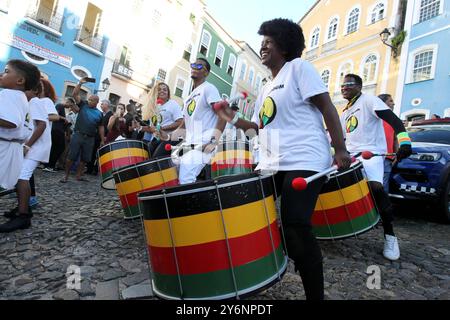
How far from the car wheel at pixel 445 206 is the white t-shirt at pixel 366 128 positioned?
2105 millimetres

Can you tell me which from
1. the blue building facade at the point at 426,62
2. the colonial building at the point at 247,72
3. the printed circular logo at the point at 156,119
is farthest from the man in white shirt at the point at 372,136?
the colonial building at the point at 247,72

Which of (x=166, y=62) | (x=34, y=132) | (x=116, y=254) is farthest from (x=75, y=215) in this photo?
(x=166, y=62)

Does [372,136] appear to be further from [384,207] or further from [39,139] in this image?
[39,139]

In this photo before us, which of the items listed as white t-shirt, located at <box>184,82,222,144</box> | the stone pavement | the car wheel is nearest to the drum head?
the stone pavement

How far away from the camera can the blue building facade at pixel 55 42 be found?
48.1 ft

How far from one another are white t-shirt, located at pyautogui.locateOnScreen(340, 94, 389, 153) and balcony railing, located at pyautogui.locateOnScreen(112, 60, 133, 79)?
18655 mm

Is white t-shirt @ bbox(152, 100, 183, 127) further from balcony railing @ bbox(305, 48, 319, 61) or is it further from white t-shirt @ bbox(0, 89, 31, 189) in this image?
balcony railing @ bbox(305, 48, 319, 61)

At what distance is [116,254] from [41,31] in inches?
663

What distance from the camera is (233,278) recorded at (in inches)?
66.4

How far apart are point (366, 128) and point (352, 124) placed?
0.57 feet

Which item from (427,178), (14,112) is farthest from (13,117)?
(427,178)

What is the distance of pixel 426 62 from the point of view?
15.0 metres

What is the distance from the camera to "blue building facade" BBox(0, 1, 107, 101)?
1466cm

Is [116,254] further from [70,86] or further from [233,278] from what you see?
[70,86]
